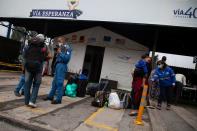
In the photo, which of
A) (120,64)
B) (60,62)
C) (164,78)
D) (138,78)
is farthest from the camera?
(120,64)

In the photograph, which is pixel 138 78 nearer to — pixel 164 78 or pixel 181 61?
pixel 164 78

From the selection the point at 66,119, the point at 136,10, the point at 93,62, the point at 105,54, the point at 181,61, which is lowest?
the point at 66,119

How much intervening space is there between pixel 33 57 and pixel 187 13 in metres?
7.14

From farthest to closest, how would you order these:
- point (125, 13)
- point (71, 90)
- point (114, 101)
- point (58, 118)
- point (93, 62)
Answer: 1. point (93, 62)
2. point (125, 13)
3. point (71, 90)
4. point (114, 101)
5. point (58, 118)

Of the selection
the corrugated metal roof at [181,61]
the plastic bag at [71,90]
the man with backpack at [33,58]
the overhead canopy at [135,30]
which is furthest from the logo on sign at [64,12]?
the corrugated metal roof at [181,61]

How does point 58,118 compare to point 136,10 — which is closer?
point 58,118

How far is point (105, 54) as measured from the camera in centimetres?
1670

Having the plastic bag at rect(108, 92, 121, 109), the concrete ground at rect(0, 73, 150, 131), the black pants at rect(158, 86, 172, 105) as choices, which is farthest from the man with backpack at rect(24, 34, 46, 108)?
the black pants at rect(158, 86, 172, 105)

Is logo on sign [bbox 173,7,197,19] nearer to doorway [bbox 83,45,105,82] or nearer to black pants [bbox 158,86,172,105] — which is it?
black pants [bbox 158,86,172,105]

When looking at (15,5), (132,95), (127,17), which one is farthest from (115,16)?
(15,5)

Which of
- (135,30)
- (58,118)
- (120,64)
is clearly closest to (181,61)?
(135,30)

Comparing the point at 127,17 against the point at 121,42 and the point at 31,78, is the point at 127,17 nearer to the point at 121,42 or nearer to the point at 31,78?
the point at 121,42

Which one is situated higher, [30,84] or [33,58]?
[33,58]

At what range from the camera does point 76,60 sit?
17359 mm
